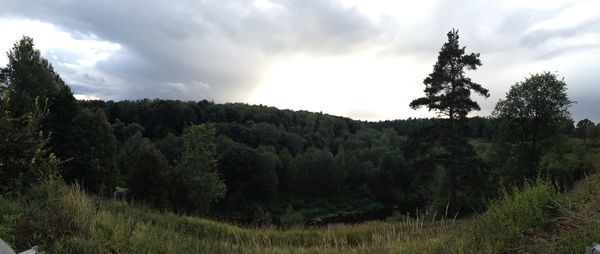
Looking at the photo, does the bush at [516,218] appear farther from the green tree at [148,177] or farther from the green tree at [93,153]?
the green tree at [148,177]

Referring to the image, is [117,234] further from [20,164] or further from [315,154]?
[315,154]

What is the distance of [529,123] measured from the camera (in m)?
36.2

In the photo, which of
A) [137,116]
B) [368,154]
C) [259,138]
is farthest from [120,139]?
[368,154]

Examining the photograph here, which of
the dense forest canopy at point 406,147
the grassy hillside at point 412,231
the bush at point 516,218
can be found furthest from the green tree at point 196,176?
the bush at point 516,218

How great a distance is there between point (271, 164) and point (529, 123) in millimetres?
55186

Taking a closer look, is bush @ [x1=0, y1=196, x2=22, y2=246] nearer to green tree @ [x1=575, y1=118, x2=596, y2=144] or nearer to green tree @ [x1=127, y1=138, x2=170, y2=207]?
green tree @ [x1=127, y1=138, x2=170, y2=207]

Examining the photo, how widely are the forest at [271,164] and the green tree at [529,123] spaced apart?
0.10 m

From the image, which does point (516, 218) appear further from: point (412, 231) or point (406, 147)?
point (406, 147)

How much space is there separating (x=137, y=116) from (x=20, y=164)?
117 meters

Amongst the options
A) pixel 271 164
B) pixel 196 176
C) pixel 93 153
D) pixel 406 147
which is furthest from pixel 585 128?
pixel 93 153

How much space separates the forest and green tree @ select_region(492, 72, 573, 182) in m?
0.10

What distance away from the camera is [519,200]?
6.35 meters

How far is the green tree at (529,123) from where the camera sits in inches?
1388

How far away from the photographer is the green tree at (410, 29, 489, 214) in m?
29.0
